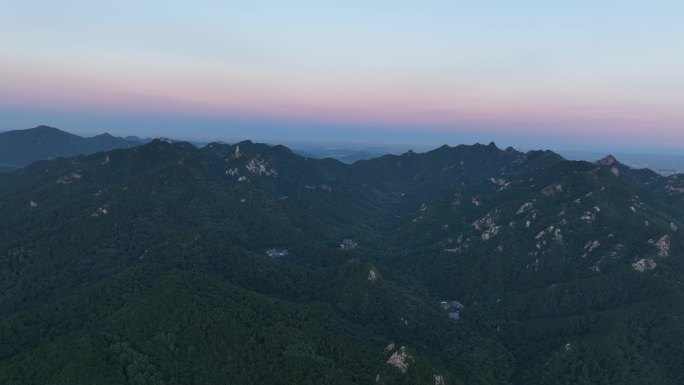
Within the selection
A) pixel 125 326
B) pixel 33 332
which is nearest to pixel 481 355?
pixel 125 326

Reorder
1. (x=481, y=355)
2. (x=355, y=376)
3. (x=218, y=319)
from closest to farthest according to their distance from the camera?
(x=355, y=376), (x=218, y=319), (x=481, y=355)

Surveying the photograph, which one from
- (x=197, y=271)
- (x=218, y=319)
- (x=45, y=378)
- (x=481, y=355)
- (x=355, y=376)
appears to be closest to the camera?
(x=45, y=378)

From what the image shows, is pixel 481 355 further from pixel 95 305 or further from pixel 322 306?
pixel 95 305

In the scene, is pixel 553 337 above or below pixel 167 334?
below

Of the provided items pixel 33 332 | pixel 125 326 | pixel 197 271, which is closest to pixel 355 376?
pixel 125 326

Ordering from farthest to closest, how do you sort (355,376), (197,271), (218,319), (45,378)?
(197,271) < (218,319) < (355,376) < (45,378)

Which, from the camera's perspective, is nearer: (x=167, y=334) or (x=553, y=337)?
(x=167, y=334)

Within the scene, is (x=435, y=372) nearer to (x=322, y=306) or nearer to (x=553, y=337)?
(x=322, y=306)

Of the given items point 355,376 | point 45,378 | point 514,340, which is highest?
point 45,378

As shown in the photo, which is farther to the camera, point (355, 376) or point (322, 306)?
point (322, 306)
